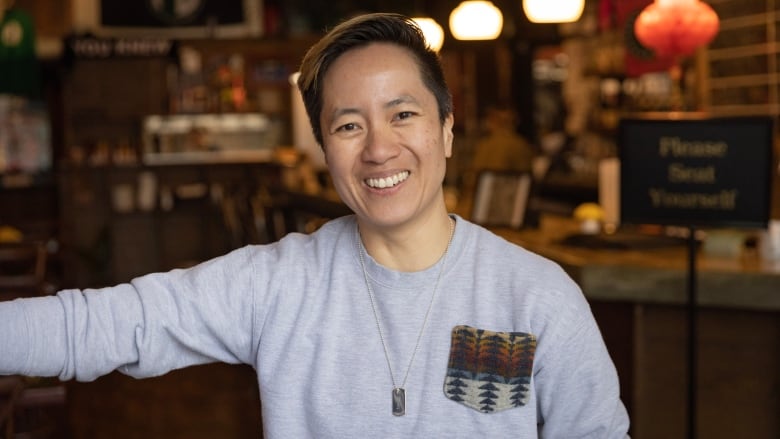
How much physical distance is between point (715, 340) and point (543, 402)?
224 centimetres

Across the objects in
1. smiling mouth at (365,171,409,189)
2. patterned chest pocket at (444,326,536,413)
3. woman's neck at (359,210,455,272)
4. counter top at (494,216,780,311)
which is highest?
smiling mouth at (365,171,409,189)

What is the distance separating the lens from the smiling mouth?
1664 mm

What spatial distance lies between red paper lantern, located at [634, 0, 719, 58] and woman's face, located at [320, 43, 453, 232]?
141 inches

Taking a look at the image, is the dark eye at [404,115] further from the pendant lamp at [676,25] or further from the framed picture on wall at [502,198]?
the pendant lamp at [676,25]

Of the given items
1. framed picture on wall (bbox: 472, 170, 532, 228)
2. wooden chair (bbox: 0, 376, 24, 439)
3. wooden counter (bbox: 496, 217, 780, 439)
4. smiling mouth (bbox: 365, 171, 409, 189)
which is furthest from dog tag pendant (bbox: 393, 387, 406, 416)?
framed picture on wall (bbox: 472, 170, 532, 228)

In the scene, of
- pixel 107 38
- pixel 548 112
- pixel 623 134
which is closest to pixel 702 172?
pixel 623 134

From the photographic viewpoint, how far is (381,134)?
5.46 feet

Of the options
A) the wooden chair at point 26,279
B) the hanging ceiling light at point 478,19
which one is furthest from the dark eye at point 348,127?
the hanging ceiling light at point 478,19

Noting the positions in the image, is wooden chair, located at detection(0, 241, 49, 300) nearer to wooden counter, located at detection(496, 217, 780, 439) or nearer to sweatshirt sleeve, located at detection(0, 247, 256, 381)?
wooden counter, located at detection(496, 217, 780, 439)

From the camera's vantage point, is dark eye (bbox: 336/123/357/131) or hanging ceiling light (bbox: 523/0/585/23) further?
hanging ceiling light (bbox: 523/0/585/23)

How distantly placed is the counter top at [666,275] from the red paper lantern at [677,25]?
3.98 ft

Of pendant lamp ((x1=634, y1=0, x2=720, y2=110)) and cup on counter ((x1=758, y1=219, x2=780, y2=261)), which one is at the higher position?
pendant lamp ((x1=634, y1=0, x2=720, y2=110))

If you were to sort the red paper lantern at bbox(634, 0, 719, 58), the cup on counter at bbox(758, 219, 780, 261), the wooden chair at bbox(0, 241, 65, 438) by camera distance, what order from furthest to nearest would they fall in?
the red paper lantern at bbox(634, 0, 719, 58) → the cup on counter at bbox(758, 219, 780, 261) → the wooden chair at bbox(0, 241, 65, 438)

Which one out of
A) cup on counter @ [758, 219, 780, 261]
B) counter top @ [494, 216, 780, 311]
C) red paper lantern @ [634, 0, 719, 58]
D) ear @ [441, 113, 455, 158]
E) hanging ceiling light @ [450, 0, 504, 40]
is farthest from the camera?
hanging ceiling light @ [450, 0, 504, 40]
